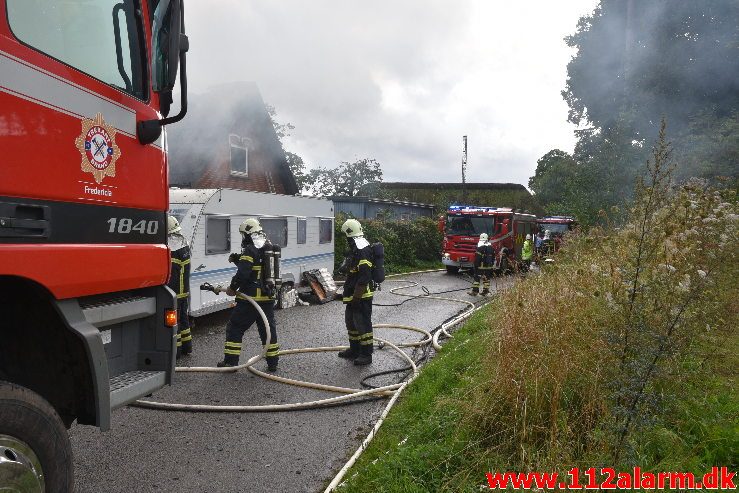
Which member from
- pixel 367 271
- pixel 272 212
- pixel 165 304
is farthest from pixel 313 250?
pixel 165 304

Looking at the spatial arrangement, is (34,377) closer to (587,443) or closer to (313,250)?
(587,443)

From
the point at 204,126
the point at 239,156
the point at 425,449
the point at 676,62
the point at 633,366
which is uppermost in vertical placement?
the point at 676,62

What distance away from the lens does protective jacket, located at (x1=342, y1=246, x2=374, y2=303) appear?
6.13m

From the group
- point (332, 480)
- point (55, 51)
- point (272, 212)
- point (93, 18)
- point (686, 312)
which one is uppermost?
point (93, 18)

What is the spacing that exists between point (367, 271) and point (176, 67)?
12.4 ft

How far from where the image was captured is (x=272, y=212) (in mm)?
9914

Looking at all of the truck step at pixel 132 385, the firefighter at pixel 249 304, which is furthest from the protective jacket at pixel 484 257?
the truck step at pixel 132 385

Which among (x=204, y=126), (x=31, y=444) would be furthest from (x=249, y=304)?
(x=204, y=126)

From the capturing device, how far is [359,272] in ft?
20.2

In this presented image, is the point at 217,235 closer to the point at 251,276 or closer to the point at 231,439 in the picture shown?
the point at 251,276

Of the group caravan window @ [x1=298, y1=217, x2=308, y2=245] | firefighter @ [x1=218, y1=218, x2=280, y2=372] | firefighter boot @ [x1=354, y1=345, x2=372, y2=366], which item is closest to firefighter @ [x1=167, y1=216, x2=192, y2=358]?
firefighter @ [x1=218, y1=218, x2=280, y2=372]

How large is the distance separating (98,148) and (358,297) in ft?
13.1

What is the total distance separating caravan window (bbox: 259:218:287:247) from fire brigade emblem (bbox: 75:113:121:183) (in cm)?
710

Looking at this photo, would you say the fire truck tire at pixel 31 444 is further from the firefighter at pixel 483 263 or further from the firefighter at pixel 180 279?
the firefighter at pixel 483 263
